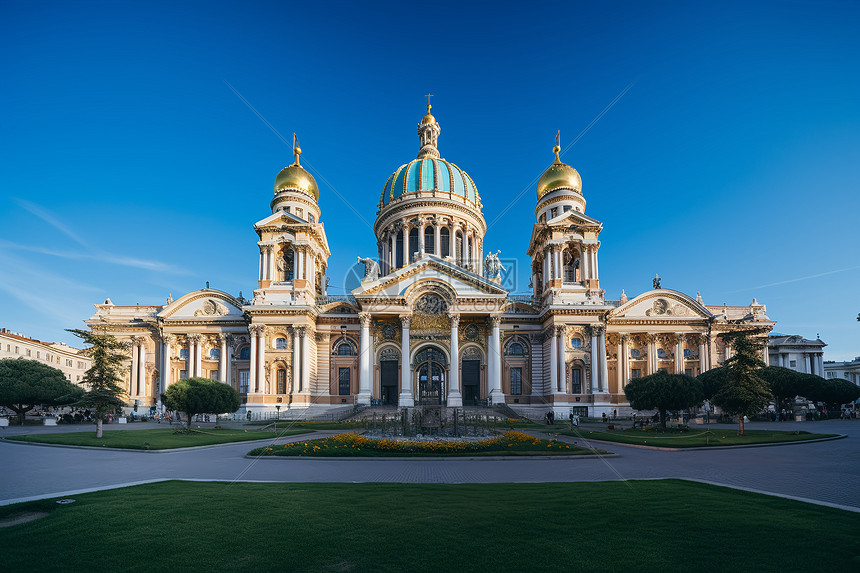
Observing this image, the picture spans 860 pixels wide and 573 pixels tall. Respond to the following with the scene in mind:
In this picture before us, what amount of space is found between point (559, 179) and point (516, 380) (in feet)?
67.1

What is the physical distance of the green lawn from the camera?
6.69 metres

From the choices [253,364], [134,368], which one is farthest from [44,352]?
[253,364]

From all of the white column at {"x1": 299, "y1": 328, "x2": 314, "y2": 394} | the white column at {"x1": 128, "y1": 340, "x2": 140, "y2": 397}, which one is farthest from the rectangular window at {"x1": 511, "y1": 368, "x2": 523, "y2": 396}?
the white column at {"x1": 128, "y1": 340, "x2": 140, "y2": 397}

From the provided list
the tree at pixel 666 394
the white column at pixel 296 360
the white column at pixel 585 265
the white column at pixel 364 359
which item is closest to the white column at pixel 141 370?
the white column at pixel 296 360

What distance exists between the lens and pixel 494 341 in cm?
4453

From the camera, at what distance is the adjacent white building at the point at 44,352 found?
6313 centimetres

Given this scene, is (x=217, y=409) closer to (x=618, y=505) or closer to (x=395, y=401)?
(x=395, y=401)

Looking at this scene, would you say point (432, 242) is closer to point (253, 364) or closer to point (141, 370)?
point (253, 364)

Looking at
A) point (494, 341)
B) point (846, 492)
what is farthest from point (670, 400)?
point (846, 492)

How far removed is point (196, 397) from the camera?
102ft

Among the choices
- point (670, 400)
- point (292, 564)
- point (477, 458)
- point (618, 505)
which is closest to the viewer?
point (292, 564)

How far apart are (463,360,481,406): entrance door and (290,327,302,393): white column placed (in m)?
14.8

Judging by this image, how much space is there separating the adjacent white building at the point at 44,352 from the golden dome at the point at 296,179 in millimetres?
29991

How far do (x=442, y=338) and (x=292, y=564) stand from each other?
39.7m
